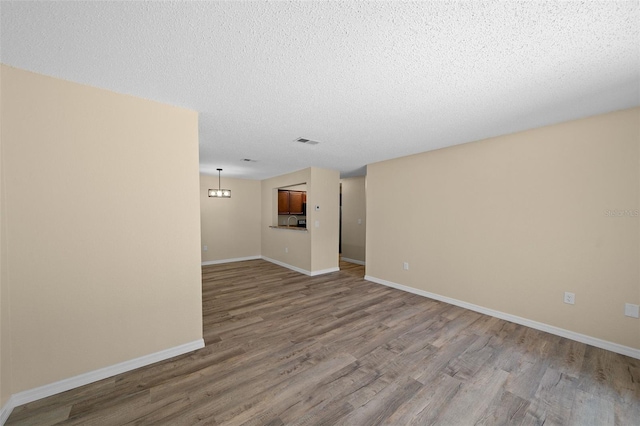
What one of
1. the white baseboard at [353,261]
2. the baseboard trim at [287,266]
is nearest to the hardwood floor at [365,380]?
the baseboard trim at [287,266]

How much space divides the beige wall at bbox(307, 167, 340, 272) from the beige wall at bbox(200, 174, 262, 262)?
8.35 ft

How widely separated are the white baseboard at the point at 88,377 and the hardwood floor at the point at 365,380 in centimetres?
6

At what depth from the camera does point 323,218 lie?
5199 mm

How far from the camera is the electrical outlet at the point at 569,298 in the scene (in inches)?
96.9

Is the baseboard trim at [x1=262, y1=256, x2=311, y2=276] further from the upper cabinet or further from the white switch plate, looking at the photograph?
the white switch plate

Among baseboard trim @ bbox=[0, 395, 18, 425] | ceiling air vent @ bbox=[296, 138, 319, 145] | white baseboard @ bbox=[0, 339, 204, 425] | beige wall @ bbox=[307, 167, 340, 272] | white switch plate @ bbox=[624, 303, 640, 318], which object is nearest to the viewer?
baseboard trim @ bbox=[0, 395, 18, 425]

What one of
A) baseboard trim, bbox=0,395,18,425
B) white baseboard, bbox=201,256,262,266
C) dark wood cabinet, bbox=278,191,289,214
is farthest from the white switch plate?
white baseboard, bbox=201,256,262,266

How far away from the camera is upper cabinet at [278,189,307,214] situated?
664 cm

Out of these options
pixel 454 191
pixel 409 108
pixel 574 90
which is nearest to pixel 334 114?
pixel 409 108

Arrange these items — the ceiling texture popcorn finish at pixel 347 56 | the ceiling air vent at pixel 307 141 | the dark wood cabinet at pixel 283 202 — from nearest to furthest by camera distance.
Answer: the ceiling texture popcorn finish at pixel 347 56 → the ceiling air vent at pixel 307 141 → the dark wood cabinet at pixel 283 202

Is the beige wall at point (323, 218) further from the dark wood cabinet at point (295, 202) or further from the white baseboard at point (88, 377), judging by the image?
the white baseboard at point (88, 377)

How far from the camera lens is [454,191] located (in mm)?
3418

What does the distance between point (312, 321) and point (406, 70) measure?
280 centimetres

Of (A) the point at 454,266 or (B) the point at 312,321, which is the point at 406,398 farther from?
(A) the point at 454,266
